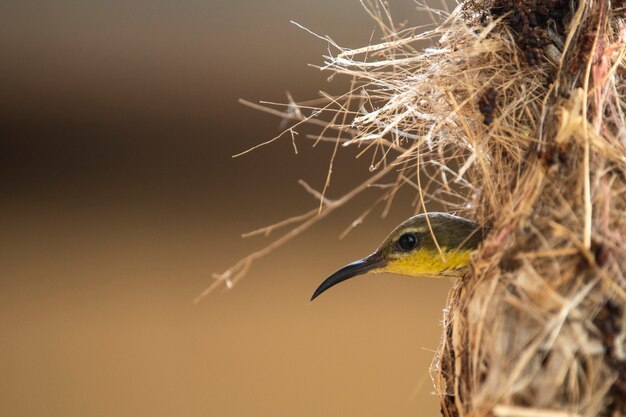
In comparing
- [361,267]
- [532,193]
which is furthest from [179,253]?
[532,193]

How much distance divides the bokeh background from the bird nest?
1428 mm

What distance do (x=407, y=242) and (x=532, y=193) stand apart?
0.75 ft

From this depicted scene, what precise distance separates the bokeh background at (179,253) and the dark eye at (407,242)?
57.1 inches

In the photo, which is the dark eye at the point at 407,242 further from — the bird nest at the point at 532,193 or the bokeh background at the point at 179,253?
the bokeh background at the point at 179,253

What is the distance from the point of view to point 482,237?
102 cm

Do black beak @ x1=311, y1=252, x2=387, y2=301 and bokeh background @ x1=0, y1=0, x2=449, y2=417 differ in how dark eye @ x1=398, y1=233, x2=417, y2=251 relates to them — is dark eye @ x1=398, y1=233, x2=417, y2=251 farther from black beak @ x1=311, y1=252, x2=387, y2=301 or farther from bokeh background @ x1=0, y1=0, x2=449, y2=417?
bokeh background @ x1=0, y1=0, x2=449, y2=417

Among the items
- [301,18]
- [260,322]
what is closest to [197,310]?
[260,322]

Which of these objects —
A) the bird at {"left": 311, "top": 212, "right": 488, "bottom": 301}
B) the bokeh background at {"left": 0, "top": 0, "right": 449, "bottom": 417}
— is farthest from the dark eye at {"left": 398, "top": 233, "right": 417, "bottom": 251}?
the bokeh background at {"left": 0, "top": 0, "right": 449, "bottom": 417}

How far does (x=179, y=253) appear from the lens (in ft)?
8.95

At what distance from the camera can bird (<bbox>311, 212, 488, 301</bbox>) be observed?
3.36ft

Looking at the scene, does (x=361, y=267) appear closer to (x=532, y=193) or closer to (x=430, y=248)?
(x=430, y=248)

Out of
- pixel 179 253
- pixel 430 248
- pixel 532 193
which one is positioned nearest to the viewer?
pixel 532 193

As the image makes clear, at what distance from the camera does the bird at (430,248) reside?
102cm

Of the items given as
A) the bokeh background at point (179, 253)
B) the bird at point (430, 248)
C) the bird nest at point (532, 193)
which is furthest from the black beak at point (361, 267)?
the bokeh background at point (179, 253)
